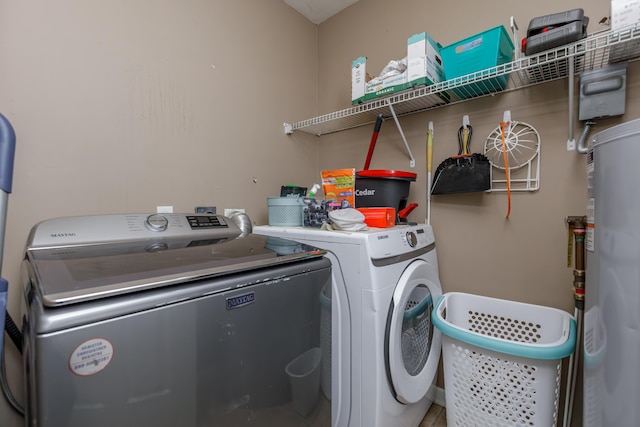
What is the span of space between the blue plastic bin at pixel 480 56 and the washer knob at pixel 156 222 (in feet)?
4.99

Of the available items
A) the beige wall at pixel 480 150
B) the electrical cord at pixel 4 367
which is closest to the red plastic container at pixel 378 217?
the beige wall at pixel 480 150

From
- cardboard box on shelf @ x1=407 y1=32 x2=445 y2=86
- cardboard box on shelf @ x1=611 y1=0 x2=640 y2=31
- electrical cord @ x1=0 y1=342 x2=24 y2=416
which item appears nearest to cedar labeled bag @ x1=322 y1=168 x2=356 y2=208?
cardboard box on shelf @ x1=407 y1=32 x2=445 y2=86

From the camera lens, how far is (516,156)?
1473 mm

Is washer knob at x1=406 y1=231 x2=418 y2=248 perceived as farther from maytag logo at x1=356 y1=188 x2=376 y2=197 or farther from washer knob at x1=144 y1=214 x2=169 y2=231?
washer knob at x1=144 y1=214 x2=169 y2=231

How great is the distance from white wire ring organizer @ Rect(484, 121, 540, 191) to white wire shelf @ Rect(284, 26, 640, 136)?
0.74ft

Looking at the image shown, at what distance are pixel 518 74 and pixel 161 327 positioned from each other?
1.74 metres

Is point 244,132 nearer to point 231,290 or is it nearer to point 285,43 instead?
point 285,43

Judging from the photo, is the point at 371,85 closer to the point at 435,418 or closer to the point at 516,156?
the point at 516,156

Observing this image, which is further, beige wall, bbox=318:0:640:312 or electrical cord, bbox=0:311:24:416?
beige wall, bbox=318:0:640:312

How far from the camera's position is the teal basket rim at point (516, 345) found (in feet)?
3.30

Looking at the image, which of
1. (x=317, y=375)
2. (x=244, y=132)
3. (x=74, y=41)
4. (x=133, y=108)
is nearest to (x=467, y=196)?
(x=317, y=375)

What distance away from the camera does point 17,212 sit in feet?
3.56

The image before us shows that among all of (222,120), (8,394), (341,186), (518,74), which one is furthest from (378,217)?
(8,394)

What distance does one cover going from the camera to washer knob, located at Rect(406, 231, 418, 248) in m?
1.37
